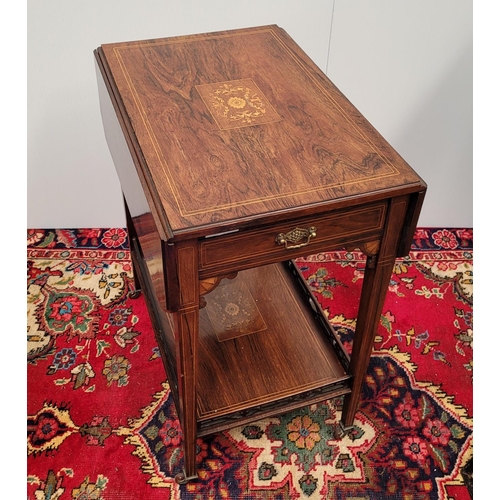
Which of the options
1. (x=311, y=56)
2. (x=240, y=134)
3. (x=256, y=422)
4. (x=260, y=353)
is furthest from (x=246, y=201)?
(x=311, y=56)

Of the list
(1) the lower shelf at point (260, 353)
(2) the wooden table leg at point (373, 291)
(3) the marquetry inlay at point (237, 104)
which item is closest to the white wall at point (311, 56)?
(3) the marquetry inlay at point (237, 104)

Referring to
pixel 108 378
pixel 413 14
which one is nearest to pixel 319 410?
pixel 108 378

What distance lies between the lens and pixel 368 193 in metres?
1.17

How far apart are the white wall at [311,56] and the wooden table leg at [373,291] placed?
1031mm

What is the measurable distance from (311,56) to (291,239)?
1.13 meters

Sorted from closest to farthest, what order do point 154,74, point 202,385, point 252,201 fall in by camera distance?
point 252,201, point 154,74, point 202,385

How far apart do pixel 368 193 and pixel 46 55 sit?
1350 mm

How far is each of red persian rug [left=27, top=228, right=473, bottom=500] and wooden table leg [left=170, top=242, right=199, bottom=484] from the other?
22 centimetres

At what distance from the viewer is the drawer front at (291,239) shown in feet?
3.79

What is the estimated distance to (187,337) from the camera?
1.29 m

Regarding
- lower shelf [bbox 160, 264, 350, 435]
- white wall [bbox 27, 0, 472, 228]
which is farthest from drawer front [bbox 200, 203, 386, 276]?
white wall [bbox 27, 0, 472, 228]

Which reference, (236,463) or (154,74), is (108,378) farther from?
(154,74)

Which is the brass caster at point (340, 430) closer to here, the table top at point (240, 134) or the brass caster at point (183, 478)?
the brass caster at point (183, 478)

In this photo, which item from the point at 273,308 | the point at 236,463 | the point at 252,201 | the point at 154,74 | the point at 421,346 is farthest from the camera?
the point at 421,346
